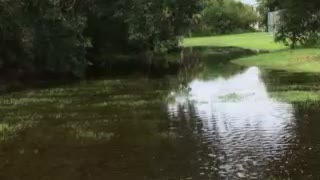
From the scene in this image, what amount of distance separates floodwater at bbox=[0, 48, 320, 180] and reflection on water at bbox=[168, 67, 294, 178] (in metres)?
0.03

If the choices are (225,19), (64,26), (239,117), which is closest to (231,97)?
(239,117)

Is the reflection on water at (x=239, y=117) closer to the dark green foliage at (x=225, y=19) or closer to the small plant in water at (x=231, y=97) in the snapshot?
the small plant in water at (x=231, y=97)

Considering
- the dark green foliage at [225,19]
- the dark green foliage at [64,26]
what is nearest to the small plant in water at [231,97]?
the dark green foliage at [64,26]

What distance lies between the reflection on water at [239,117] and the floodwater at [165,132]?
3 centimetres

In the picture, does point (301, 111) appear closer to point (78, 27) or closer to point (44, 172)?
point (44, 172)

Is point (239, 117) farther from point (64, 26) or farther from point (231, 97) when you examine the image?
point (64, 26)

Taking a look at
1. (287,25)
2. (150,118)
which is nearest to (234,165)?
(150,118)

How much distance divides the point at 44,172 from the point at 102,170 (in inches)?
46.7

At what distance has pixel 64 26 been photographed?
1334 inches

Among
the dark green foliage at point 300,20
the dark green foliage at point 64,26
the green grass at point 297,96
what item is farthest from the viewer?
the dark green foliage at point 300,20

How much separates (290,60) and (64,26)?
1396cm

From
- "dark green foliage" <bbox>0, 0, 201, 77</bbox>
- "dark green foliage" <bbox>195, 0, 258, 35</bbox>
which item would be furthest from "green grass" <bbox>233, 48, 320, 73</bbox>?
"dark green foliage" <bbox>195, 0, 258, 35</bbox>

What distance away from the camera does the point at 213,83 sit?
98.8 feet

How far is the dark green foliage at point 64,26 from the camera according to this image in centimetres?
3177
